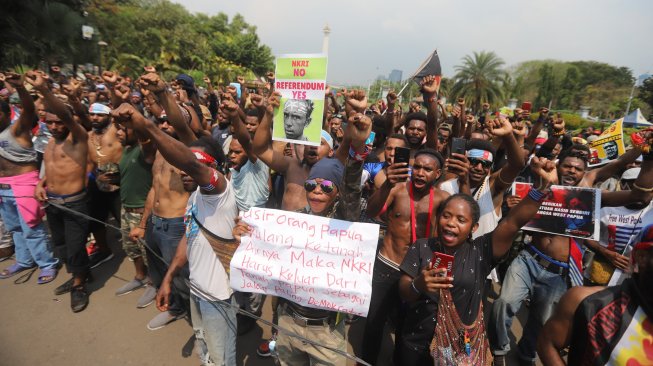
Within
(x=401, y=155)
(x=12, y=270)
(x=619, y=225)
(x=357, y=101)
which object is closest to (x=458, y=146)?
(x=401, y=155)

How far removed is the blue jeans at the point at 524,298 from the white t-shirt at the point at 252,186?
9.00 ft

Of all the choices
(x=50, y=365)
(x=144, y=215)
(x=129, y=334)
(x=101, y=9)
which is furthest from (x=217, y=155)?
(x=101, y=9)

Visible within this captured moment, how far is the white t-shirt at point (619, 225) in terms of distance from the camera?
9.64 feet

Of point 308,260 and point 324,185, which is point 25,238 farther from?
point 324,185

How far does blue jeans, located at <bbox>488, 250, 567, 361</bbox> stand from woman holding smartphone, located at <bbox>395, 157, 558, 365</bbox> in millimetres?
1197

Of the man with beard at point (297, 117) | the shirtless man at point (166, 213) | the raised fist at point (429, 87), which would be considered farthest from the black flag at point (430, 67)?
the shirtless man at point (166, 213)

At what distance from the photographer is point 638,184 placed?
279cm

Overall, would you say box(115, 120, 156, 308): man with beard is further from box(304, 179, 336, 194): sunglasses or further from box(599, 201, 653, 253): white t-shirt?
box(599, 201, 653, 253): white t-shirt

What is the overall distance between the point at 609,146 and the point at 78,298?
25.1 ft

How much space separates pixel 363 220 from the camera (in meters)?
3.50

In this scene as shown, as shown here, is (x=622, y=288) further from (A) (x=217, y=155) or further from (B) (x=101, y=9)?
(B) (x=101, y=9)

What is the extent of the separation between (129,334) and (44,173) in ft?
8.01

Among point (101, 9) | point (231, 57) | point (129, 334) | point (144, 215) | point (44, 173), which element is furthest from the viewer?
point (231, 57)

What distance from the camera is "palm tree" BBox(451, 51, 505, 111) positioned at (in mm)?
34219
